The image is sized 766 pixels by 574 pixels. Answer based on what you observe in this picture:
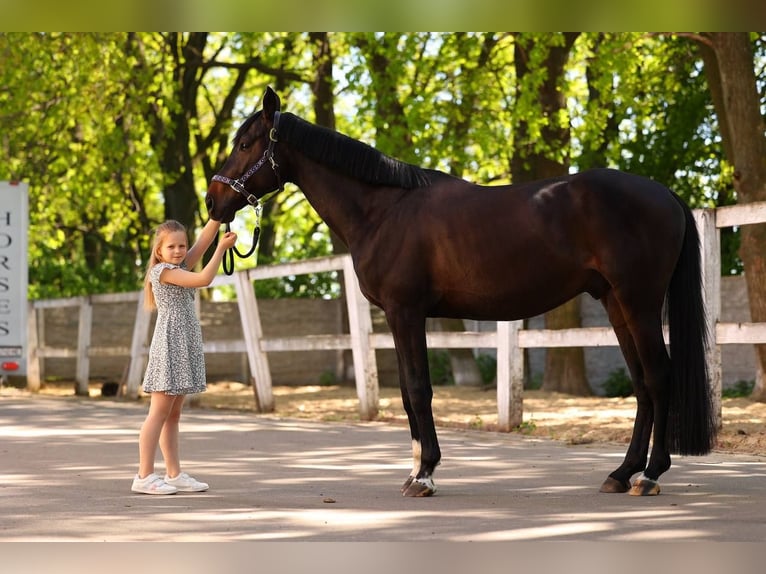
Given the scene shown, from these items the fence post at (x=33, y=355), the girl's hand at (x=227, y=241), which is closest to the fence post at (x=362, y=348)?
the girl's hand at (x=227, y=241)

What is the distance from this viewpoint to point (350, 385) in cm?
1902

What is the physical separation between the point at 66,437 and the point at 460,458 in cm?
365

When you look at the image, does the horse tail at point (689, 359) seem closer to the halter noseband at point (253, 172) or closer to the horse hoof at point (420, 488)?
the horse hoof at point (420, 488)

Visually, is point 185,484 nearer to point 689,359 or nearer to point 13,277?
point 689,359

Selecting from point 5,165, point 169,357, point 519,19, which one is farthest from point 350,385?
point 519,19

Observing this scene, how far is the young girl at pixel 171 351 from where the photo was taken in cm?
650

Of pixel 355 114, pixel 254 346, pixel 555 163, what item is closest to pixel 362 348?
pixel 254 346

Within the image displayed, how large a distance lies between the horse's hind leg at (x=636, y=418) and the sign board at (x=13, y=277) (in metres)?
10.4

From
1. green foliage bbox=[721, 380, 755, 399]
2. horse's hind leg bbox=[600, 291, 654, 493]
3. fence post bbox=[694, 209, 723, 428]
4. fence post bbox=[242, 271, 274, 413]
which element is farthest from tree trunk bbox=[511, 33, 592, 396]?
horse's hind leg bbox=[600, 291, 654, 493]

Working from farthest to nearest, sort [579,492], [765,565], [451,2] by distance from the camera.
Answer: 1. [579,492]
2. [451,2]
3. [765,565]

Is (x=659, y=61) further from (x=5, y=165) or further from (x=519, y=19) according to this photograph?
(x=519, y=19)

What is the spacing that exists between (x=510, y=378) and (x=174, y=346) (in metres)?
4.30

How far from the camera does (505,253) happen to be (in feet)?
21.2

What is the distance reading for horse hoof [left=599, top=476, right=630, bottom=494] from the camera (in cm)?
635
